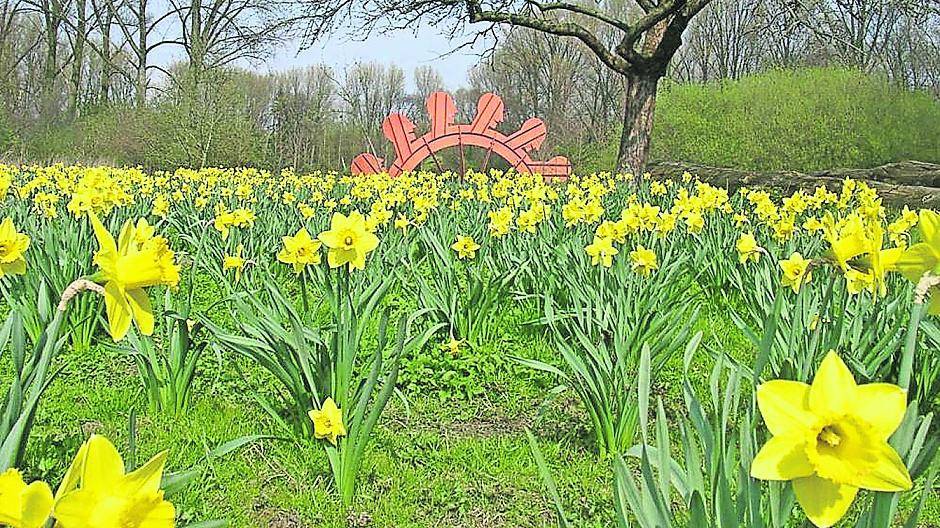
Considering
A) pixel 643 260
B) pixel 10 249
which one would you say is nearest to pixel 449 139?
pixel 643 260

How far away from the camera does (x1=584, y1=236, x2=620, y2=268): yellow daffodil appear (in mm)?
3371

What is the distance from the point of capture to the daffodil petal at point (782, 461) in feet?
2.98

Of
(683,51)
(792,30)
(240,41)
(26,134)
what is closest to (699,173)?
(792,30)

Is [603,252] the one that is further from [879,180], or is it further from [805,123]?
[805,123]

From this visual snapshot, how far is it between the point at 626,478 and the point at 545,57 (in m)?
26.9

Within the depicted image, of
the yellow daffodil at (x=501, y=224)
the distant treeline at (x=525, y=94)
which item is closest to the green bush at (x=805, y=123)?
the distant treeline at (x=525, y=94)

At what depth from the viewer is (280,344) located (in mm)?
2434

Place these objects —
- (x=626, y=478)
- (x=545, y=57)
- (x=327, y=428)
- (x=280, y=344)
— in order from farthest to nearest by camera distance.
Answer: (x=545, y=57) → (x=280, y=344) → (x=327, y=428) → (x=626, y=478)

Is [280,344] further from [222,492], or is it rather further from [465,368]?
[465,368]

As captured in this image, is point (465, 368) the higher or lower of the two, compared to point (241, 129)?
lower

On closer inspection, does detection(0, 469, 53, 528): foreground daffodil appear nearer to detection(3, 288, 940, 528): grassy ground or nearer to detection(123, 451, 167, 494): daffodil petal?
detection(123, 451, 167, 494): daffodil petal

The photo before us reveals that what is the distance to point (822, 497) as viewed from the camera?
36.4 inches

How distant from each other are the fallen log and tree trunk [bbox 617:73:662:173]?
3.54 ft

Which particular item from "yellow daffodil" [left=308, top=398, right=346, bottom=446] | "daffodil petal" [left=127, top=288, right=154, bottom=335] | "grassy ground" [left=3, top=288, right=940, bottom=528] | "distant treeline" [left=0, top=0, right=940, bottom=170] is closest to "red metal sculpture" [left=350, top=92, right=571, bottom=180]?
"distant treeline" [left=0, top=0, right=940, bottom=170]
